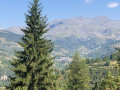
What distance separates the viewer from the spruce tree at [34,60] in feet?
79.7

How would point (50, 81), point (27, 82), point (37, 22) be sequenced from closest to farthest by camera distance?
point (27, 82) → point (50, 81) → point (37, 22)

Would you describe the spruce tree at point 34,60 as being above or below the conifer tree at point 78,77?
above

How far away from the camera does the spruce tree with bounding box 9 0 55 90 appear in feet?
79.7

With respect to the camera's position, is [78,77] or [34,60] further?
[78,77]

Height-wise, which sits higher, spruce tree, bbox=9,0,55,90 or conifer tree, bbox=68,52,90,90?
spruce tree, bbox=9,0,55,90

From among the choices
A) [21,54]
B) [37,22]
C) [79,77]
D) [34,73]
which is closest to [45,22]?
[37,22]

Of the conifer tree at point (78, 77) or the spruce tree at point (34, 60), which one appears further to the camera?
the conifer tree at point (78, 77)

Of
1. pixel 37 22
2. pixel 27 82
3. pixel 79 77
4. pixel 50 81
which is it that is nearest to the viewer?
pixel 27 82

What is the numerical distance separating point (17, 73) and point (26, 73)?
4.37 ft

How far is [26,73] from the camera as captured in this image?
24766mm

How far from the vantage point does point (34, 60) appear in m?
25.5

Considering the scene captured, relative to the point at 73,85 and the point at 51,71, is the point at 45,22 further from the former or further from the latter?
the point at 73,85

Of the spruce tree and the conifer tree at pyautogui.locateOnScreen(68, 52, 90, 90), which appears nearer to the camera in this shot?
the spruce tree

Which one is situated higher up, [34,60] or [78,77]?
[34,60]
